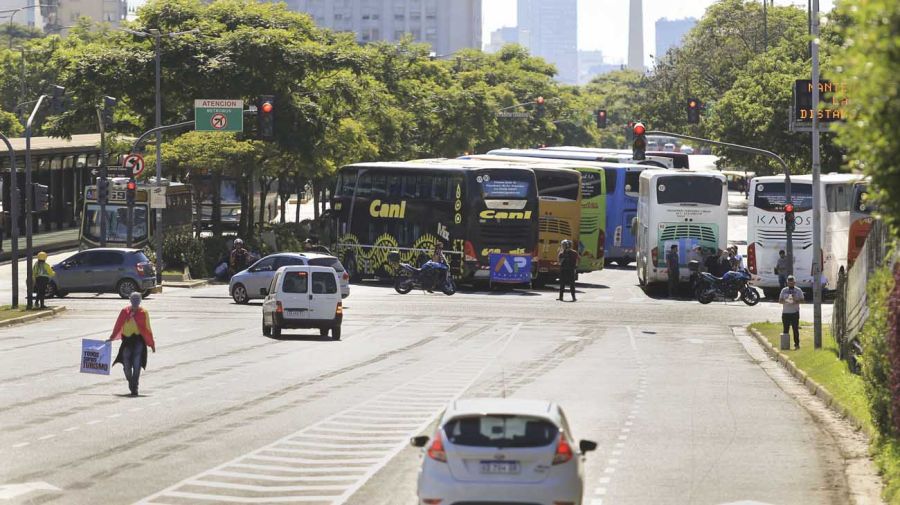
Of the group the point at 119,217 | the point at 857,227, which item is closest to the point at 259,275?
the point at 119,217

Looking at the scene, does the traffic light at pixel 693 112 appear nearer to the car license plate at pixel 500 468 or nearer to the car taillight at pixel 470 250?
the car taillight at pixel 470 250

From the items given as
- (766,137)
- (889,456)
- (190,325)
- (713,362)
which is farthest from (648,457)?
(766,137)

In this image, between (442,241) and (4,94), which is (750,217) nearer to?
(442,241)

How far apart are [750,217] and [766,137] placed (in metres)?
33.4

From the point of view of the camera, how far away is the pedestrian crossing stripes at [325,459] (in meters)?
17.3

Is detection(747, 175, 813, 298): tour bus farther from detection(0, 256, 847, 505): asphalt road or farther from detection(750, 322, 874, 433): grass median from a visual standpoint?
Answer: detection(750, 322, 874, 433): grass median

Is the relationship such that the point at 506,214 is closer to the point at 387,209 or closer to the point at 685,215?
the point at 387,209

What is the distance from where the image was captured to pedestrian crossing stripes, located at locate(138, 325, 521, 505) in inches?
680

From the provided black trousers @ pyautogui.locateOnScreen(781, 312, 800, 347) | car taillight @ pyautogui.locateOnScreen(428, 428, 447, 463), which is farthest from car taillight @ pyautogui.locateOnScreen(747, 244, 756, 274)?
car taillight @ pyautogui.locateOnScreen(428, 428, 447, 463)

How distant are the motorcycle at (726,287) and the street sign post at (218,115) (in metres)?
20.0

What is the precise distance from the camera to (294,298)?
38500mm

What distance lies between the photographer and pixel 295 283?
3806cm

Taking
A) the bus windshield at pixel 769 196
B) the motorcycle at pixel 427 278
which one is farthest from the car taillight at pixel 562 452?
the bus windshield at pixel 769 196

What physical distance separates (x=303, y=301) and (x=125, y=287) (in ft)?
→ 52.5
